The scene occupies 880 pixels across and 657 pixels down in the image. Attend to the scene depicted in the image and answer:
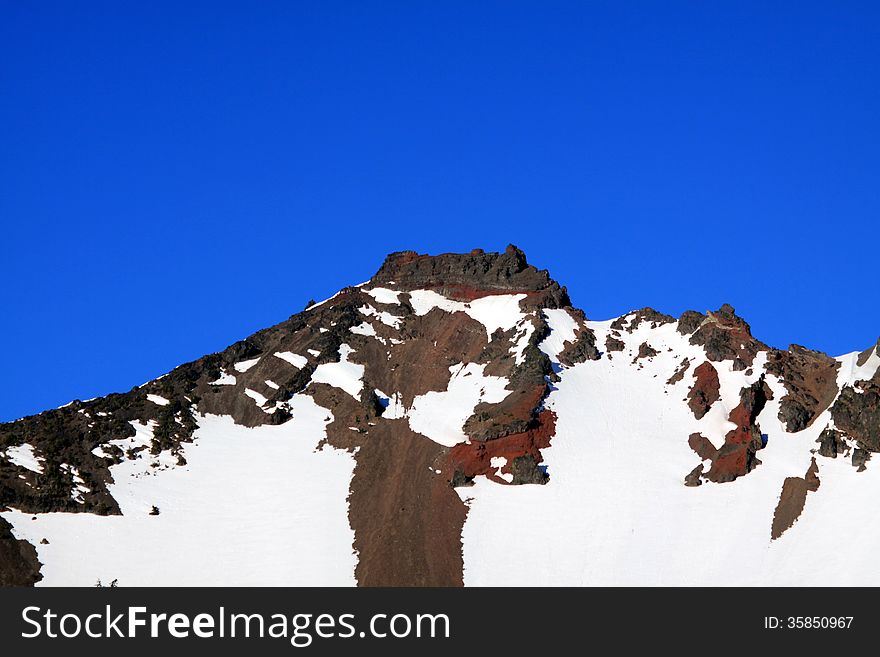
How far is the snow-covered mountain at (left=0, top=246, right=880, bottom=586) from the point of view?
326 ft

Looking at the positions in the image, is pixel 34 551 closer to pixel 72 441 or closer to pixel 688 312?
pixel 72 441

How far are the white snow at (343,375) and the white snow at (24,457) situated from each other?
3060cm

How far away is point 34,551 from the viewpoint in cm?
10000

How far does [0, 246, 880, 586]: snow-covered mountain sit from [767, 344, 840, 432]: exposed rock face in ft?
1.04

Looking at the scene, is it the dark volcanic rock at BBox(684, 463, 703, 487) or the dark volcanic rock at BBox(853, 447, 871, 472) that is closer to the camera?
the dark volcanic rock at BBox(853, 447, 871, 472)

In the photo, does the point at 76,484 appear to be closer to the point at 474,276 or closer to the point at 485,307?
the point at 485,307

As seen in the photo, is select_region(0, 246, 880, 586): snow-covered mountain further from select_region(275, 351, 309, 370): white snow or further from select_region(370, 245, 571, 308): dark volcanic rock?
select_region(370, 245, 571, 308): dark volcanic rock

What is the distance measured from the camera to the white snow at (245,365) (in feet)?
455

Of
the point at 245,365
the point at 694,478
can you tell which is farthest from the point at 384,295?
the point at 694,478

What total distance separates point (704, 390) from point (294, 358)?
4363cm

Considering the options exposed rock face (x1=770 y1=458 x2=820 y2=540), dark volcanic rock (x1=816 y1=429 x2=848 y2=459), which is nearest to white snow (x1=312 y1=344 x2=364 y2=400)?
exposed rock face (x1=770 y1=458 x2=820 y2=540)

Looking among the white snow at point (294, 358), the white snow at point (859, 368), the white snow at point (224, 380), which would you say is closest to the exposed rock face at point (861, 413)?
the white snow at point (859, 368)

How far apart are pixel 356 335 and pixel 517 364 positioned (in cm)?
2079
